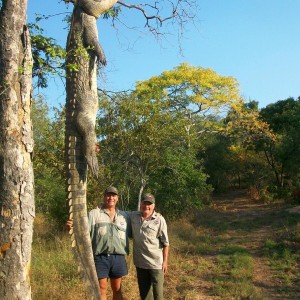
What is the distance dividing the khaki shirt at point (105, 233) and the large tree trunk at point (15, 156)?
1.24 m

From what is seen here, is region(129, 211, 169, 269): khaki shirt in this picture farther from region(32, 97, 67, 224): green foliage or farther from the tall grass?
region(32, 97, 67, 224): green foliage

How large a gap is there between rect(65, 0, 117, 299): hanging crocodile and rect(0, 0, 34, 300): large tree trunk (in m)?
0.84

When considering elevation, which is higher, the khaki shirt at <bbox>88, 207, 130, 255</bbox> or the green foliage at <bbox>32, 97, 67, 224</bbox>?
the green foliage at <bbox>32, 97, 67, 224</bbox>

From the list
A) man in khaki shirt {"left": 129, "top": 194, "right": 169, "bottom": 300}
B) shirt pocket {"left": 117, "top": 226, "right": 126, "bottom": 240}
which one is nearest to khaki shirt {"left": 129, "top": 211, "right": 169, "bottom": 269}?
man in khaki shirt {"left": 129, "top": 194, "right": 169, "bottom": 300}

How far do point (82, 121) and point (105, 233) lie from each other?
1.34m

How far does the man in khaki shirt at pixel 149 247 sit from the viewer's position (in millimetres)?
5012

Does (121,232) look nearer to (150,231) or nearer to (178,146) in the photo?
(150,231)

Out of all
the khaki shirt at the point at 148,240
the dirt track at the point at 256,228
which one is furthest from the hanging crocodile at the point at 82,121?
the dirt track at the point at 256,228

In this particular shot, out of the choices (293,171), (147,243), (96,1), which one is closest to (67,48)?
(96,1)

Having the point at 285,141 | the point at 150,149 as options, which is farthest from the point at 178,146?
the point at 285,141

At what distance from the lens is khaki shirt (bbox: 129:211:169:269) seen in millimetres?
5004

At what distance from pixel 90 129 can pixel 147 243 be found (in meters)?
1.55

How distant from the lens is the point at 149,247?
197 inches

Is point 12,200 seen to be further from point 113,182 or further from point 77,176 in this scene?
point 113,182
